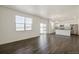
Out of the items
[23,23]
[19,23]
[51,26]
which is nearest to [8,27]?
[19,23]

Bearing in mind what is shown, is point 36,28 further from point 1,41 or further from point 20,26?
point 1,41

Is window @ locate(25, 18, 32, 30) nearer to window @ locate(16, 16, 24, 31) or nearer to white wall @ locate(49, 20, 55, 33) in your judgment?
window @ locate(16, 16, 24, 31)

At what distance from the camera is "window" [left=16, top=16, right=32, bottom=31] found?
23.7 ft

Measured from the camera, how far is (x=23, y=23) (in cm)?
795

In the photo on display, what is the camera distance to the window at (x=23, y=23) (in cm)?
724

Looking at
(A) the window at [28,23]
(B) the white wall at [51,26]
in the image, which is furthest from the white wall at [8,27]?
(B) the white wall at [51,26]

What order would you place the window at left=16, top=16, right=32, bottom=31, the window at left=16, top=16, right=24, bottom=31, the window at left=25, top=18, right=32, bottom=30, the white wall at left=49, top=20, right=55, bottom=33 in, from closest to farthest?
the window at left=16, top=16, right=24, bottom=31 < the window at left=16, top=16, right=32, bottom=31 < the window at left=25, top=18, right=32, bottom=30 < the white wall at left=49, top=20, right=55, bottom=33

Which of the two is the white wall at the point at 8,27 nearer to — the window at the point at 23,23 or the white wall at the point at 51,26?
the window at the point at 23,23

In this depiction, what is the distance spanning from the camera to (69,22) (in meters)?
13.8

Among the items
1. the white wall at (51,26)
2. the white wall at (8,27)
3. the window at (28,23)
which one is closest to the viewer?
the white wall at (8,27)

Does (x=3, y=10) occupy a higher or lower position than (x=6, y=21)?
higher

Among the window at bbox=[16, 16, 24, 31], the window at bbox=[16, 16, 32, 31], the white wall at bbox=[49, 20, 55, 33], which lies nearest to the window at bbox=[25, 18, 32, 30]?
the window at bbox=[16, 16, 32, 31]
